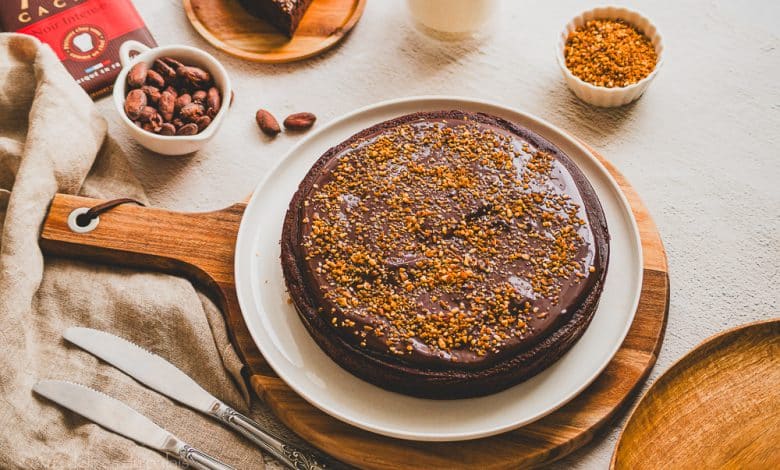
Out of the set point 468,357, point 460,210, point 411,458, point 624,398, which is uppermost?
point 460,210

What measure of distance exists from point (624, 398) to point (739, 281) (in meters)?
0.67

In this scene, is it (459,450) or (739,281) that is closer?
(459,450)

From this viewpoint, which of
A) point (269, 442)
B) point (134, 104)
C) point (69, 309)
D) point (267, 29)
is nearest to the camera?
point (269, 442)

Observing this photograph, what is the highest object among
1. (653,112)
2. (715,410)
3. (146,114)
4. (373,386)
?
(653,112)

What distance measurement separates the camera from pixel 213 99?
284cm

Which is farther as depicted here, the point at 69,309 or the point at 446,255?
the point at 69,309

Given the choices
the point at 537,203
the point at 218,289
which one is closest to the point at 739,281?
the point at 537,203

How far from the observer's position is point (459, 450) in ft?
7.40

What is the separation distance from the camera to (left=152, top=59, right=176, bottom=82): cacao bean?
2.83m

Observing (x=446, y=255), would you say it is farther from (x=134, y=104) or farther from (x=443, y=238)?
(x=134, y=104)

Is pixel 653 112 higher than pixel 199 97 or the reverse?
higher

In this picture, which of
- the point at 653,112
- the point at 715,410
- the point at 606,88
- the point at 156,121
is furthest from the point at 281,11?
the point at 715,410

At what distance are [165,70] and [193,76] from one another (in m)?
0.10

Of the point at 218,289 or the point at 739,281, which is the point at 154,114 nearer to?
the point at 218,289
